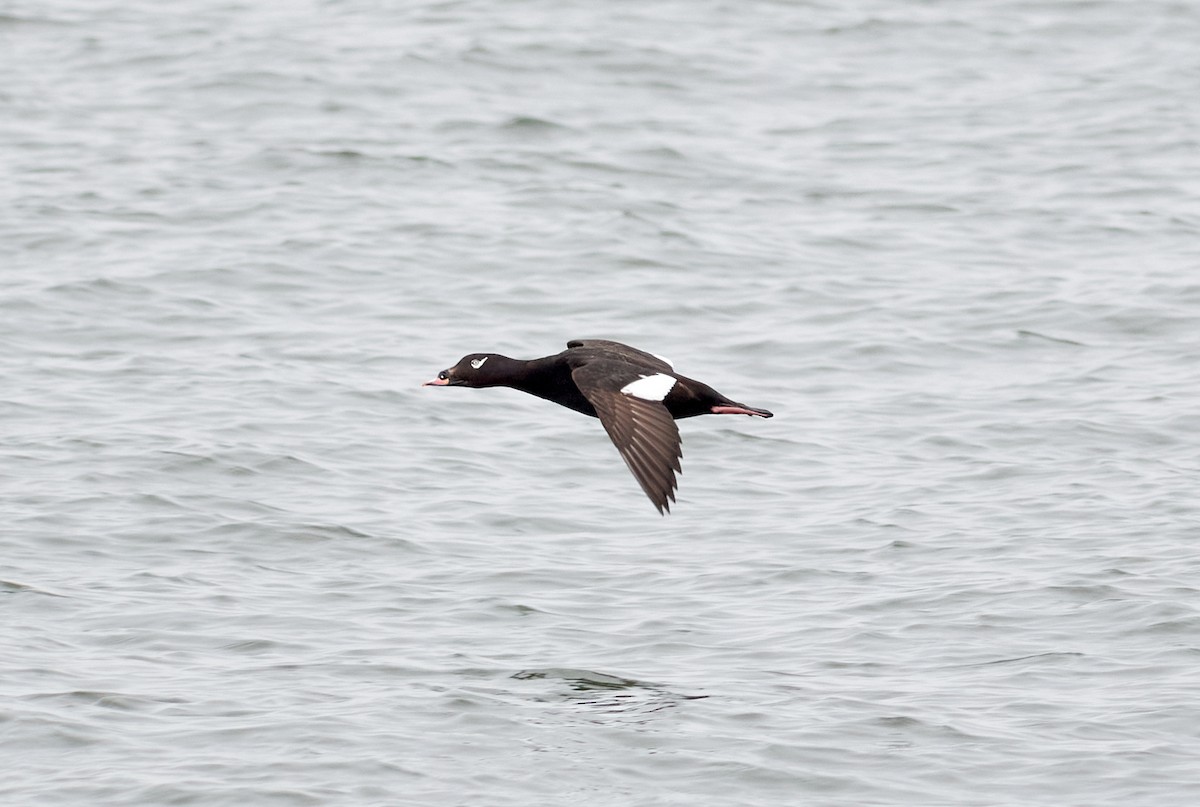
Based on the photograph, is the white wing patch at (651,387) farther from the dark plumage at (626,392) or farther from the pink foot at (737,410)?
the pink foot at (737,410)

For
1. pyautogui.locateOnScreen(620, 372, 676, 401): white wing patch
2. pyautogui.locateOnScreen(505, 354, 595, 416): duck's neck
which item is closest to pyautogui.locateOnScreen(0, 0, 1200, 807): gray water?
pyautogui.locateOnScreen(505, 354, 595, 416): duck's neck

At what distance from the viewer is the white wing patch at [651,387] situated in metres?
8.00

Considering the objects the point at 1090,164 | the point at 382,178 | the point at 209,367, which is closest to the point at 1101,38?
the point at 1090,164

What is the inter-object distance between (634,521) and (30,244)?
5.87 m

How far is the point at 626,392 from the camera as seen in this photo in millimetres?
8000

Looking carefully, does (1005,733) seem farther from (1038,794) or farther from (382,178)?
(382,178)

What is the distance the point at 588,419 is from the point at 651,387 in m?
3.15

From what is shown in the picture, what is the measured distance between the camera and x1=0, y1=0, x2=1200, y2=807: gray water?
740 centimetres

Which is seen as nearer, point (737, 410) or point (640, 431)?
point (640, 431)

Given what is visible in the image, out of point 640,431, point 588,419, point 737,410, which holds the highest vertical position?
point 640,431

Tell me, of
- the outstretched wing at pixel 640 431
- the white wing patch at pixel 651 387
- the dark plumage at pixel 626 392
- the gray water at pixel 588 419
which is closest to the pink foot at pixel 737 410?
the dark plumage at pixel 626 392

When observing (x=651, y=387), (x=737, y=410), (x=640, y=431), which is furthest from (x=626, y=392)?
(x=737, y=410)

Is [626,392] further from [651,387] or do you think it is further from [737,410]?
[737,410]

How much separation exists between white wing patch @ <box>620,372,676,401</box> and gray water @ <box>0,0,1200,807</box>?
102cm
